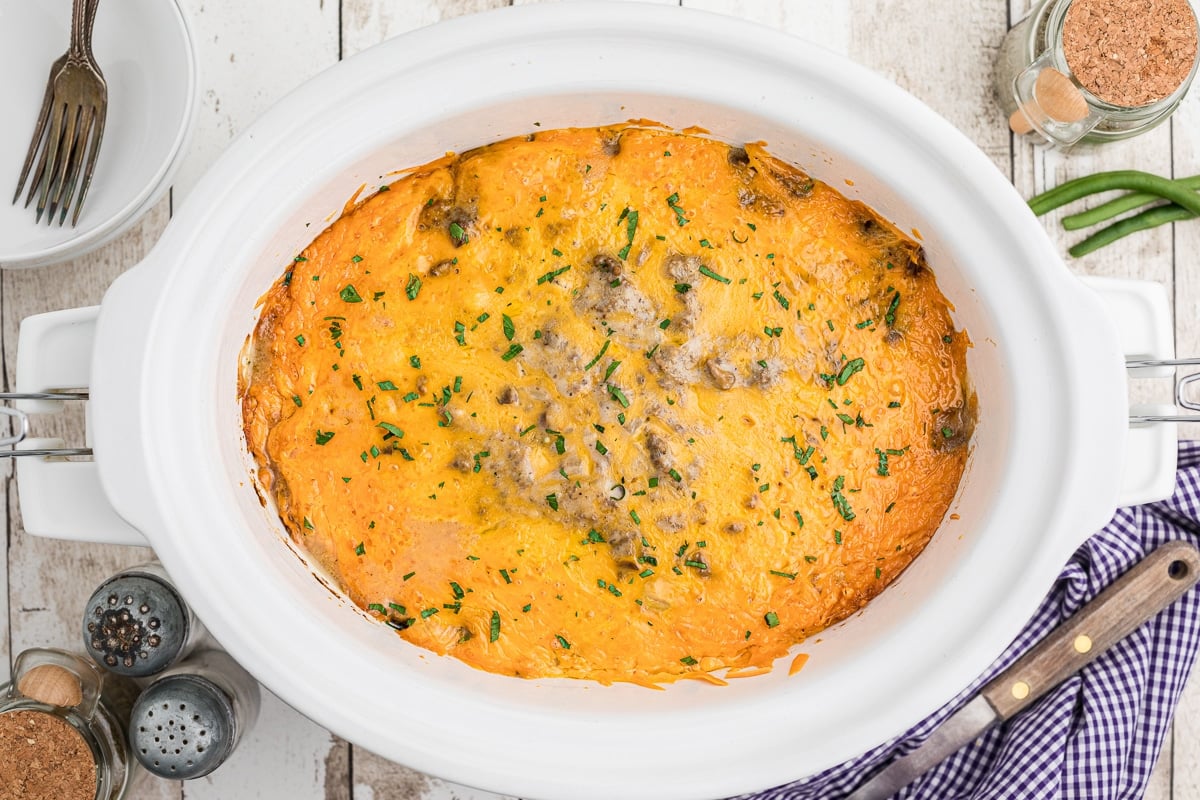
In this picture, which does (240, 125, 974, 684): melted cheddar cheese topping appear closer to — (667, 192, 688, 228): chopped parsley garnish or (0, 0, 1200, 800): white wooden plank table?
(667, 192, 688, 228): chopped parsley garnish

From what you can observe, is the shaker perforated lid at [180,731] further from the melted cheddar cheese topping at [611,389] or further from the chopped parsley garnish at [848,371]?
the chopped parsley garnish at [848,371]

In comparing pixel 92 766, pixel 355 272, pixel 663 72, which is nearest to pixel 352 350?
pixel 355 272

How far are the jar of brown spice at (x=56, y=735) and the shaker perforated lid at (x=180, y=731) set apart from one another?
91mm

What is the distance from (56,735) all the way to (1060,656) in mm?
1872

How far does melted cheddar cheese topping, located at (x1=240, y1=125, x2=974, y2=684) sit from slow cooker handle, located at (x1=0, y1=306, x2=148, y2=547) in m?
0.25

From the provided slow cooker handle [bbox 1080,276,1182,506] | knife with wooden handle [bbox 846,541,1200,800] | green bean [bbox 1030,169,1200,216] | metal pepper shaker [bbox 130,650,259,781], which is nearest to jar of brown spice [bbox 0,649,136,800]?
metal pepper shaker [bbox 130,650,259,781]

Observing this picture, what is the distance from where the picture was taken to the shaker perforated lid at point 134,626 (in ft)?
5.70

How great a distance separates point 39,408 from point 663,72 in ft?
3.93

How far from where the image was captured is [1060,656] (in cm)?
190

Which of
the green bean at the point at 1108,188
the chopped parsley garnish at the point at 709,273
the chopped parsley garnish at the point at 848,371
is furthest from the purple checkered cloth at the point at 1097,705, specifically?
the chopped parsley garnish at the point at 709,273

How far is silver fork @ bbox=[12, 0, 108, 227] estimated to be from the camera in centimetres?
182

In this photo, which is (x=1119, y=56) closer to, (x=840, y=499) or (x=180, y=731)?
(x=840, y=499)

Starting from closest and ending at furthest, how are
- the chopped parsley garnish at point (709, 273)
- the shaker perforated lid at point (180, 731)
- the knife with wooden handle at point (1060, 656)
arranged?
the chopped parsley garnish at point (709, 273)
the shaker perforated lid at point (180, 731)
the knife with wooden handle at point (1060, 656)

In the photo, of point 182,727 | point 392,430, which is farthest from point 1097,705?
point 182,727
